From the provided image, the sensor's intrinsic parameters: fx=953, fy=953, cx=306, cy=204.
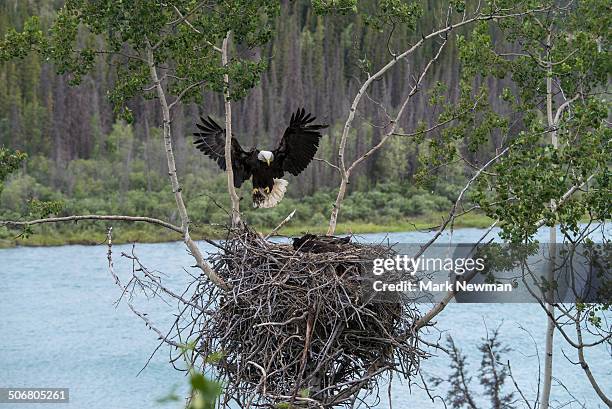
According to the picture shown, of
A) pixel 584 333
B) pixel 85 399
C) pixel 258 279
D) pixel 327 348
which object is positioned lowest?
pixel 85 399

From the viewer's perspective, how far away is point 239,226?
7383mm

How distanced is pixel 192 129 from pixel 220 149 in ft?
131

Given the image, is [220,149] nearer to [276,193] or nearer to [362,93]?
[276,193]

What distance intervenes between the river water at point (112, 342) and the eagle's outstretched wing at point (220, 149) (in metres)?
6.71

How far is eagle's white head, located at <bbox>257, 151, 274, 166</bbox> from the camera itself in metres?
8.41

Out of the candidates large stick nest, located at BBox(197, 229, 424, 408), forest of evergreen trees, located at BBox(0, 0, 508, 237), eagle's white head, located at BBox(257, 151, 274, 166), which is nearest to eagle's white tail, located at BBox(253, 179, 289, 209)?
eagle's white head, located at BBox(257, 151, 274, 166)

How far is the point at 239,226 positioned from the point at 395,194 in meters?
30.3

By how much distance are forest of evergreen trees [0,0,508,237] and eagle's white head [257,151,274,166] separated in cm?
2628

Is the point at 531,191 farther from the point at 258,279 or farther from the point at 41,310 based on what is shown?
the point at 41,310

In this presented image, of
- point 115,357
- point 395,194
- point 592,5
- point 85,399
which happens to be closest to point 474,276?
point 592,5

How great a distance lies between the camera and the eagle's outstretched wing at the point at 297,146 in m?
8.35

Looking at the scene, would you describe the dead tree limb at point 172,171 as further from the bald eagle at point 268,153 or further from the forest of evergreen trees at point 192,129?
the forest of evergreen trees at point 192,129

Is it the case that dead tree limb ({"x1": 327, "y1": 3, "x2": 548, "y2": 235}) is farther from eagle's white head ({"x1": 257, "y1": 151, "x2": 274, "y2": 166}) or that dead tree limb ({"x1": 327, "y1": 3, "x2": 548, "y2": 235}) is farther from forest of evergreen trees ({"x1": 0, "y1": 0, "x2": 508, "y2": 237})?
forest of evergreen trees ({"x1": 0, "y1": 0, "x2": 508, "y2": 237})

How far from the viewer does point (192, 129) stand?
48.2 meters
